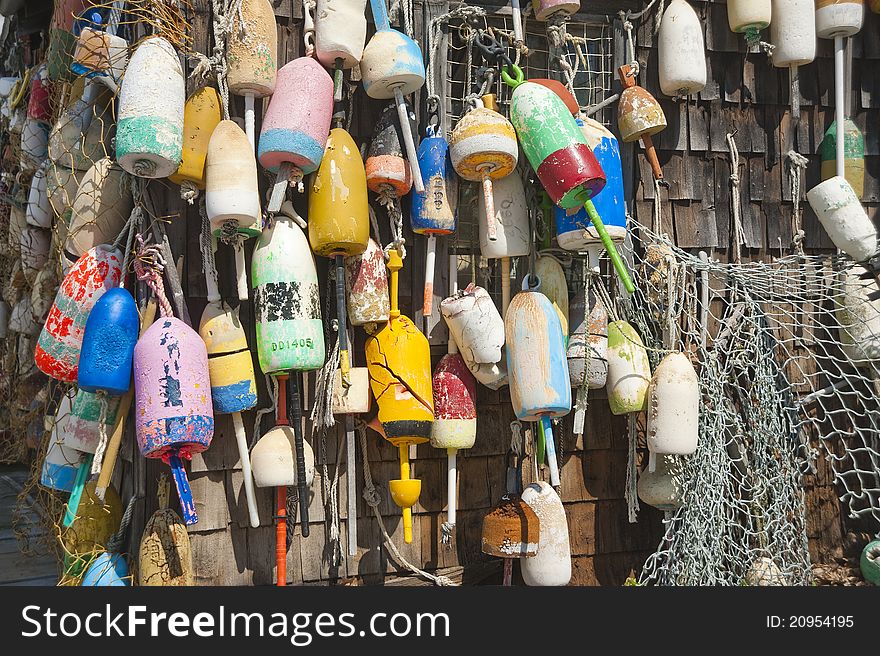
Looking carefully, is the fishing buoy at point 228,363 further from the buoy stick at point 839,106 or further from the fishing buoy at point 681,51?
the buoy stick at point 839,106

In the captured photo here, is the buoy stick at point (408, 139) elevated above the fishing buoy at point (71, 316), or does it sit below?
above

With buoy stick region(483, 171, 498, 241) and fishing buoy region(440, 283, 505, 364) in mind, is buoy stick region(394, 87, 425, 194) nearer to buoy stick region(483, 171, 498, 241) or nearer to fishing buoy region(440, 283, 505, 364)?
buoy stick region(483, 171, 498, 241)

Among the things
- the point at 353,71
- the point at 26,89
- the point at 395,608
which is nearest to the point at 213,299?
the point at 353,71

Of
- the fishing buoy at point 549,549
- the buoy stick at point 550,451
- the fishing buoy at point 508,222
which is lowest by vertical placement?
the fishing buoy at point 549,549

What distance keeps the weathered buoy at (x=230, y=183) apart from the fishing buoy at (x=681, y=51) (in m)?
1.70

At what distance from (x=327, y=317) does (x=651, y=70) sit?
5.53 ft

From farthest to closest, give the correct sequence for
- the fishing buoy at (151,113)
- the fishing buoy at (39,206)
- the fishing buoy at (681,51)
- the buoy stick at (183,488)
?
the fishing buoy at (39,206) → the fishing buoy at (681,51) → the buoy stick at (183,488) → the fishing buoy at (151,113)

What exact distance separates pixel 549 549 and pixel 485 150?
1.43m

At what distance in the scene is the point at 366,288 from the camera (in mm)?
2902

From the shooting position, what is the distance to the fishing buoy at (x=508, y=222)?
301 centimetres

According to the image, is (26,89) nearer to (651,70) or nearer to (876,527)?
(651,70)

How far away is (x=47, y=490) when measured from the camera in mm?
3303

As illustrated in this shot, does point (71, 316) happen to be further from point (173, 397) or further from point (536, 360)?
point (536, 360)

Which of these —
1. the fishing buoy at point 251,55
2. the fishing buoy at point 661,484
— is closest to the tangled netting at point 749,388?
the fishing buoy at point 661,484
